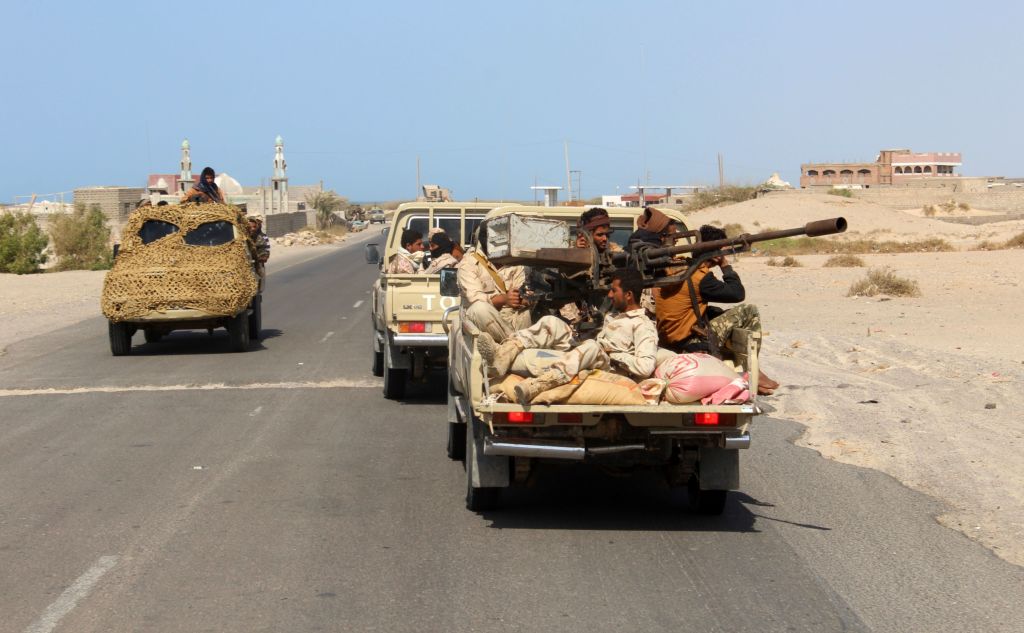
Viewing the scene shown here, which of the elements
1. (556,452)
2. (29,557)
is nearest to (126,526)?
(29,557)

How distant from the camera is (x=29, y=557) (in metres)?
6.75

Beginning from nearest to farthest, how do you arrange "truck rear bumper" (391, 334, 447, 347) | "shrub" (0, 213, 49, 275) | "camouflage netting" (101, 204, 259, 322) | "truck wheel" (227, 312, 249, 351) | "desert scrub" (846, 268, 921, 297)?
1. "truck rear bumper" (391, 334, 447, 347)
2. "camouflage netting" (101, 204, 259, 322)
3. "truck wheel" (227, 312, 249, 351)
4. "desert scrub" (846, 268, 921, 297)
5. "shrub" (0, 213, 49, 275)

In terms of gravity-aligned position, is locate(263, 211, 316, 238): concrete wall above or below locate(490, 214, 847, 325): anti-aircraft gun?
below

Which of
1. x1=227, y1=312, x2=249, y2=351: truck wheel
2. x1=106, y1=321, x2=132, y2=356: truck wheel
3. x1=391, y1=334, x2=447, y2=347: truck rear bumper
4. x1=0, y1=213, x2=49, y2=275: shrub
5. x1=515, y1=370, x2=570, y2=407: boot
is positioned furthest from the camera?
x1=0, y1=213, x2=49, y2=275: shrub

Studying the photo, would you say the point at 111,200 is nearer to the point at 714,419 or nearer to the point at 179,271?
the point at 179,271

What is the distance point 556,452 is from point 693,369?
925 mm

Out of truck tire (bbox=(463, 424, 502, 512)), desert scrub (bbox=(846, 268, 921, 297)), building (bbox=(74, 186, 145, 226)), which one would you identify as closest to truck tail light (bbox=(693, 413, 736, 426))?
truck tire (bbox=(463, 424, 502, 512))

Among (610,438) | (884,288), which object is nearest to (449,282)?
(610,438)

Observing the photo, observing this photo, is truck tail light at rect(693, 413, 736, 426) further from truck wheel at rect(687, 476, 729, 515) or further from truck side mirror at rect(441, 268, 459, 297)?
truck side mirror at rect(441, 268, 459, 297)

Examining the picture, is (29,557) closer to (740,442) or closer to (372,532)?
(372,532)

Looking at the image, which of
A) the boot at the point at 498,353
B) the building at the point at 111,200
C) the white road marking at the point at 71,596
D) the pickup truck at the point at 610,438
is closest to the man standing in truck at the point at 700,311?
the pickup truck at the point at 610,438

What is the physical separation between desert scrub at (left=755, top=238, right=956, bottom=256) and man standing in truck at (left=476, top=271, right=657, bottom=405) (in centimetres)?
3666

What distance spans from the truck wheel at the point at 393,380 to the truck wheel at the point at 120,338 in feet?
19.1

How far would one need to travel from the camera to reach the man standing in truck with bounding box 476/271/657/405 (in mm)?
7254
